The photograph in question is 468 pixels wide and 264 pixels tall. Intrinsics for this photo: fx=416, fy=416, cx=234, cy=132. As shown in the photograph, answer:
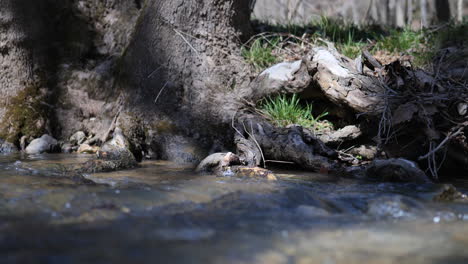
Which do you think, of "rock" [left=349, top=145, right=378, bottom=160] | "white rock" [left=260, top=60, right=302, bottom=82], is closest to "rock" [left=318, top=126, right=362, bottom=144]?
"rock" [left=349, top=145, right=378, bottom=160]

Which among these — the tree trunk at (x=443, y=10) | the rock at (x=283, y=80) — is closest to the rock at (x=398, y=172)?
the rock at (x=283, y=80)

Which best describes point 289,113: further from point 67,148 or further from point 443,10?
point 443,10

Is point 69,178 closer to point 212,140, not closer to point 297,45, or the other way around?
point 212,140

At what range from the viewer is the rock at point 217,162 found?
3.91m

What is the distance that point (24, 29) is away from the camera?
5.57 metres

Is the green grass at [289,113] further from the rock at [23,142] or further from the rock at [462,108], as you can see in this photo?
the rock at [23,142]

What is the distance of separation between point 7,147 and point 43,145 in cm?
46

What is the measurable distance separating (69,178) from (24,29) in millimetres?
A: 3225

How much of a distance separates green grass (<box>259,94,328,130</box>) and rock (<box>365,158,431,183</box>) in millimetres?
1210

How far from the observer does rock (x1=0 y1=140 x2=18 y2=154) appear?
520 cm

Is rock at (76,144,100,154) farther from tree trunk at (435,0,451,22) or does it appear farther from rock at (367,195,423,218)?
tree trunk at (435,0,451,22)

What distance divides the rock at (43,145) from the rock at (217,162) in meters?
2.38

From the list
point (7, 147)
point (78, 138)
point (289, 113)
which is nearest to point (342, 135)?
point (289, 113)


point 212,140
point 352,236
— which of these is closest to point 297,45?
point 212,140
